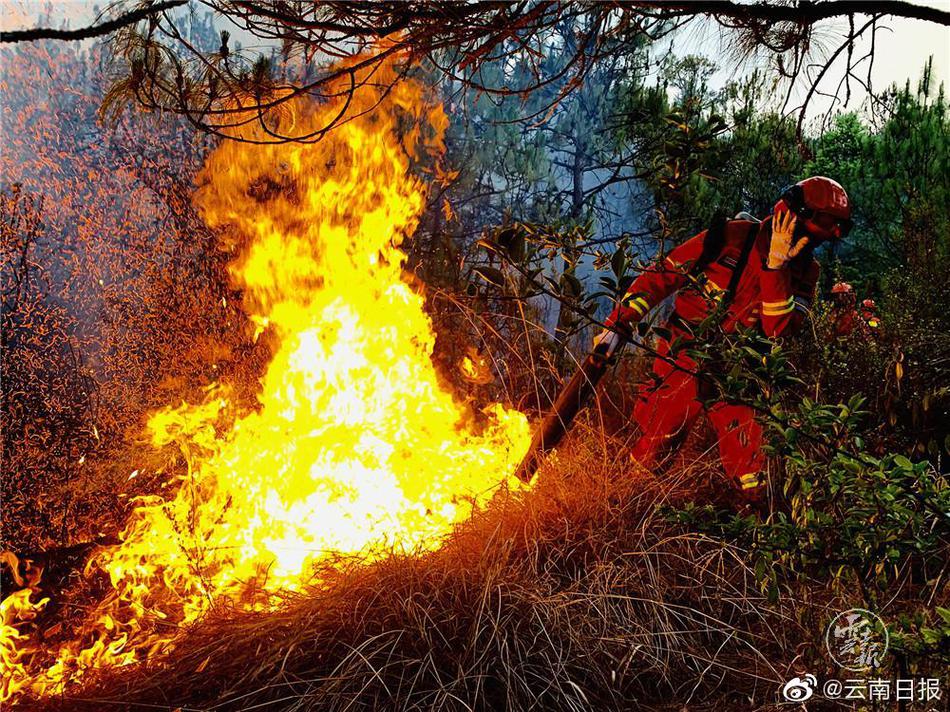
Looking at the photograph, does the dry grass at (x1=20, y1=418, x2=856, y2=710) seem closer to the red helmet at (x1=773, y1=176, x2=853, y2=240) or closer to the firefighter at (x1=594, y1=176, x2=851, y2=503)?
the firefighter at (x1=594, y1=176, x2=851, y2=503)

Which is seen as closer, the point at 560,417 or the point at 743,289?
the point at 743,289

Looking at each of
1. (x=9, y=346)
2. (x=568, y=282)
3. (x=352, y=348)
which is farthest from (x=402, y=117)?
(x=568, y=282)

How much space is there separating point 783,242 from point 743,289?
0.27 m

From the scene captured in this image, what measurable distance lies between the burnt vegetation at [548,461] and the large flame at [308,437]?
258mm

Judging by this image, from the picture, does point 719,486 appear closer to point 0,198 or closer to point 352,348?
point 352,348

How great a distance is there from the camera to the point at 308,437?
3518 millimetres

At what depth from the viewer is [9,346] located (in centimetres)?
520

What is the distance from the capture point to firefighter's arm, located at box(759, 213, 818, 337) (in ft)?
9.52

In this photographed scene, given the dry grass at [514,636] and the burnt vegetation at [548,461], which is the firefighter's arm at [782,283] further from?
the dry grass at [514,636]

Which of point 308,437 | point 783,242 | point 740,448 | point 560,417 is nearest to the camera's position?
point 783,242

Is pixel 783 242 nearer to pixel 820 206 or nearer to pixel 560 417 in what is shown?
pixel 820 206

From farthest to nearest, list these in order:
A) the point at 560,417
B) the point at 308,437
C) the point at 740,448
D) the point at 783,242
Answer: the point at 308,437 → the point at 560,417 → the point at 740,448 → the point at 783,242

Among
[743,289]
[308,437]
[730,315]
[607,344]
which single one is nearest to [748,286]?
[743,289]

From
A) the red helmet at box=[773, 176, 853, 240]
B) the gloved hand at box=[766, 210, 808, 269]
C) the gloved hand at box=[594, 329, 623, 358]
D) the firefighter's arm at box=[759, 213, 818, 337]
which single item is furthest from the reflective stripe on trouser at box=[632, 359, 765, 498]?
the red helmet at box=[773, 176, 853, 240]
